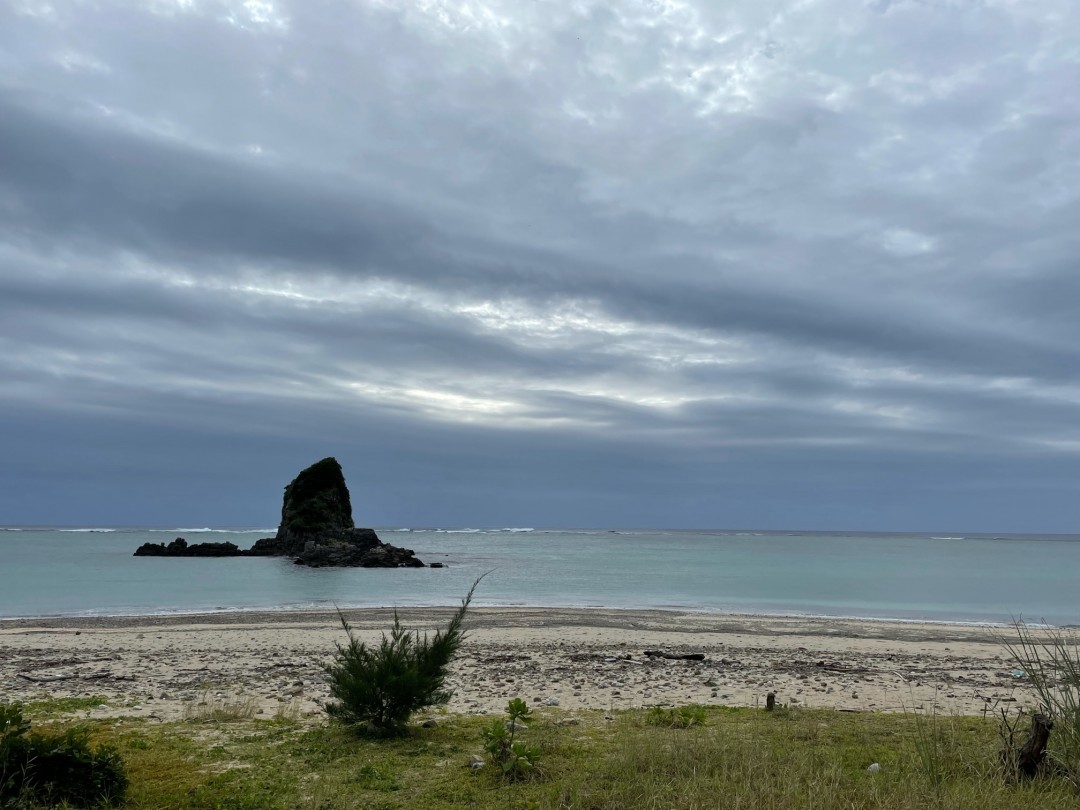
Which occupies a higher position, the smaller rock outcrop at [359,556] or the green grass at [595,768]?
the green grass at [595,768]

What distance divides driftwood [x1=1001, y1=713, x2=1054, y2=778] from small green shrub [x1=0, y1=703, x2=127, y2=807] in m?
8.02

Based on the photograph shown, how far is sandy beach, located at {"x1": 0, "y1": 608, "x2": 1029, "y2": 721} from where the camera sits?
507 inches

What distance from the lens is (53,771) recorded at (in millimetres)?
6375

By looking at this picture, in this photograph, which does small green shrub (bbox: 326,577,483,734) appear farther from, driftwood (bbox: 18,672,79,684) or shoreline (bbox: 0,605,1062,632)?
shoreline (bbox: 0,605,1062,632)

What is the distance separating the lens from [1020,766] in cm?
689

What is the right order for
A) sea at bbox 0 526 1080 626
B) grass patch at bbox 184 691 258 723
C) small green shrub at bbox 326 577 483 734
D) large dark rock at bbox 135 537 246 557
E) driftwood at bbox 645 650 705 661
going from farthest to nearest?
1. large dark rock at bbox 135 537 246 557
2. sea at bbox 0 526 1080 626
3. driftwood at bbox 645 650 705 661
4. grass patch at bbox 184 691 258 723
5. small green shrub at bbox 326 577 483 734

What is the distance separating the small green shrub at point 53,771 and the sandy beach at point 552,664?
4257 mm

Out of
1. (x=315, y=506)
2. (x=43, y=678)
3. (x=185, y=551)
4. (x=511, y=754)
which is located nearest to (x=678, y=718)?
(x=511, y=754)

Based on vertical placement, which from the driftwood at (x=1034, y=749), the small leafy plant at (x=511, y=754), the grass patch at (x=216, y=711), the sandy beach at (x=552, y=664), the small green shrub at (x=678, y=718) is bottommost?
the sandy beach at (x=552, y=664)

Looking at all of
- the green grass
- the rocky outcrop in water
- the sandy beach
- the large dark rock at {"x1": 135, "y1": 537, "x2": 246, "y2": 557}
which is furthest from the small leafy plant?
the large dark rock at {"x1": 135, "y1": 537, "x2": 246, "y2": 557}

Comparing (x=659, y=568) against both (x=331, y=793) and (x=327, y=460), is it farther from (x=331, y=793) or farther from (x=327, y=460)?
(x=331, y=793)

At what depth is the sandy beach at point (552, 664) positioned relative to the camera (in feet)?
42.2

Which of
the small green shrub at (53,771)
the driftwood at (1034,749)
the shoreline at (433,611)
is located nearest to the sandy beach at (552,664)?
the driftwood at (1034,749)

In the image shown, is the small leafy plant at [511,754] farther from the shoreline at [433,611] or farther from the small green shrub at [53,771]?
the shoreline at [433,611]
